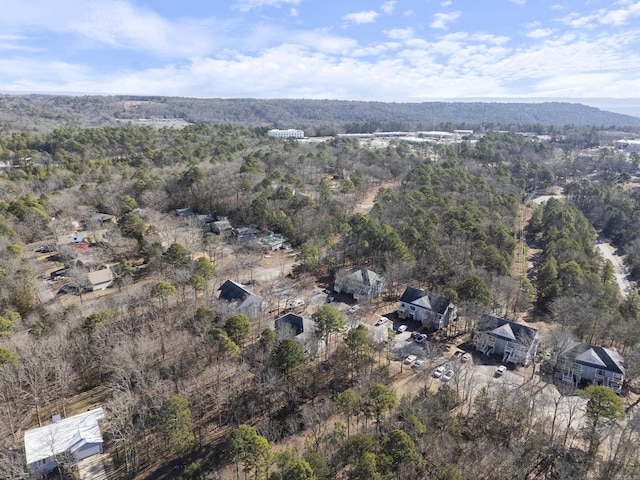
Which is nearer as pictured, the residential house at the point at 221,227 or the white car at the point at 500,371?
the white car at the point at 500,371

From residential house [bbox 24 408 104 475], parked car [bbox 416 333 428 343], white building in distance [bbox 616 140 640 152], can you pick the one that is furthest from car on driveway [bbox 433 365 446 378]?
white building in distance [bbox 616 140 640 152]

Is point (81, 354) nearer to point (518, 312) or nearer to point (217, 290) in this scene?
point (217, 290)

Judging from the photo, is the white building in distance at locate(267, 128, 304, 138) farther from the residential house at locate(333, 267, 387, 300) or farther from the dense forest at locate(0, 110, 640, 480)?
the residential house at locate(333, 267, 387, 300)

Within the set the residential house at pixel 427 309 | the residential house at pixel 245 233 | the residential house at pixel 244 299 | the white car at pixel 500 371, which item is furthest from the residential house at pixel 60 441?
the residential house at pixel 245 233

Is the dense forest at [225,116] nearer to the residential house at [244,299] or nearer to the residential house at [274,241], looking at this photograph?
the residential house at [274,241]

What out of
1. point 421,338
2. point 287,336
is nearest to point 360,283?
point 421,338

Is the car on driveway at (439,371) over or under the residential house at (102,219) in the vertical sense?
under

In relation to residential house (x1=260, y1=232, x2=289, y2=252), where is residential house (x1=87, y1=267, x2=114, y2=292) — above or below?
below
